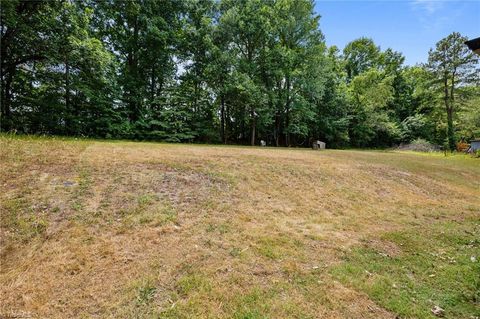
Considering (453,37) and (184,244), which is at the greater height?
(453,37)

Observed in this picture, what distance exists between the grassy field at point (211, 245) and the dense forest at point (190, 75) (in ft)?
27.3

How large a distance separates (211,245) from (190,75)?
648 inches

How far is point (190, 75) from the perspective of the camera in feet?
58.3

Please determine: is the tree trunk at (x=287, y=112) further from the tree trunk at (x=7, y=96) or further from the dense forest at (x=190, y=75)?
the tree trunk at (x=7, y=96)

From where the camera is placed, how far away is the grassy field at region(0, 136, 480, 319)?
2.32 meters

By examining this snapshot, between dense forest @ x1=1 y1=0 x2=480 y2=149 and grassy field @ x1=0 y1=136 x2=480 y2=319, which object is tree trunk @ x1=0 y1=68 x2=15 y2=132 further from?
grassy field @ x1=0 y1=136 x2=480 y2=319

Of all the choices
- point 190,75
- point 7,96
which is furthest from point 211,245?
point 190,75

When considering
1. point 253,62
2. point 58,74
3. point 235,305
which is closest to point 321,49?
point 253,62

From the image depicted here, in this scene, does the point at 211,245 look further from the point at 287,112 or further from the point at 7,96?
the point at 287,112

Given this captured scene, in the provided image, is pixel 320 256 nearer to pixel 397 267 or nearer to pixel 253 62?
pixel 397 267

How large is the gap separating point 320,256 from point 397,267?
97 cm

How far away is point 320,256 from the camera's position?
3230 mm

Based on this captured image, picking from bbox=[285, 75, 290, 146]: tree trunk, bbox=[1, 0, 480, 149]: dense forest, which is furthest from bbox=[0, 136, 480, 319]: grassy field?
bbox=[285, 75, 290, 146]: tree trunk

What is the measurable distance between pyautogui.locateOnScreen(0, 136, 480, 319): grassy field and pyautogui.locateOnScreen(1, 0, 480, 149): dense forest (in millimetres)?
8310
